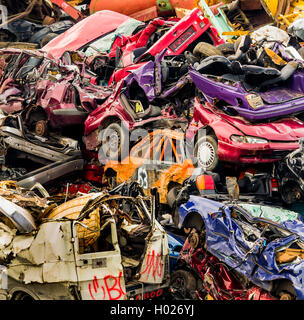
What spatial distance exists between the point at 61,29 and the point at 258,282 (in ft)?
59.8

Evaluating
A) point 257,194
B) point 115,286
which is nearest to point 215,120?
point 257,194

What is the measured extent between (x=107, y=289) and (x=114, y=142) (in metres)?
6.43

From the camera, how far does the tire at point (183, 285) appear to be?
27.6 feet

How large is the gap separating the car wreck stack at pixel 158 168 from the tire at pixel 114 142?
3 cm

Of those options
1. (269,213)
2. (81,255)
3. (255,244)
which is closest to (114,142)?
(269,213)

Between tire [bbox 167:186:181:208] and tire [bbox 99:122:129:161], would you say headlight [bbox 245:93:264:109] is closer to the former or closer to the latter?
tire [bbox 167:186:181:208]

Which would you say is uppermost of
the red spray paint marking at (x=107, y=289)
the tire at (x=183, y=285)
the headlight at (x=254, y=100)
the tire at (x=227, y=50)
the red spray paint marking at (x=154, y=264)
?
the tire at (x=227, y=50)

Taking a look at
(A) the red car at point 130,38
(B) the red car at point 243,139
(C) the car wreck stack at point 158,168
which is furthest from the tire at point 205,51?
(B) the red car at point 243,139

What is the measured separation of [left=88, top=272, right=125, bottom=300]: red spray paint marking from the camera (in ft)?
21.9

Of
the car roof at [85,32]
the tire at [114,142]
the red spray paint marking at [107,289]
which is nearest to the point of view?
the red spray paint marking at [107,289]

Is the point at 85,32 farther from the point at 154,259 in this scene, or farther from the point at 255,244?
the point at 255,244

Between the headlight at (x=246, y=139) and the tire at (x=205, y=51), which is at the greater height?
the tire at (x=205, y=51)

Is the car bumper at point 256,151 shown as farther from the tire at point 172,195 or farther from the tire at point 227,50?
the tire at point 227,50

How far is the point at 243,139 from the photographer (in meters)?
10.8
